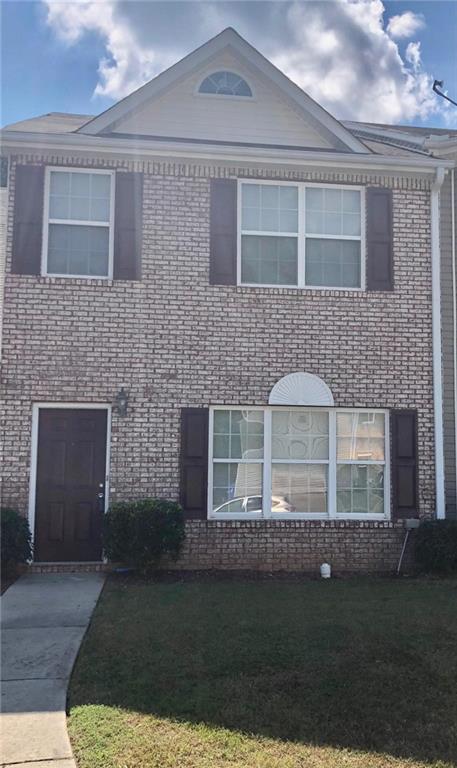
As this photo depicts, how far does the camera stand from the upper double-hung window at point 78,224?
29.7 feet

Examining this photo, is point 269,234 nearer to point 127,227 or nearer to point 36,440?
point 127,227

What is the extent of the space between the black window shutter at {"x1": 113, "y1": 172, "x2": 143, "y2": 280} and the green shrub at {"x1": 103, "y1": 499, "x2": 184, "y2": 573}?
3.28 m

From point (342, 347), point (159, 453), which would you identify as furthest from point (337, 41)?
point (159, 453)

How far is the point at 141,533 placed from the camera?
8.11m

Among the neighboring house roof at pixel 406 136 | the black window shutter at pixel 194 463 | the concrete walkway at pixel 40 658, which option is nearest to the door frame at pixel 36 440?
the concrete walkway at pixel 40 658

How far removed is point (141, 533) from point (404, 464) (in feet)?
13.0

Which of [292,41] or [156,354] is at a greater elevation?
[292,41]

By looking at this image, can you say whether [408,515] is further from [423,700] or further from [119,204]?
[119,204]

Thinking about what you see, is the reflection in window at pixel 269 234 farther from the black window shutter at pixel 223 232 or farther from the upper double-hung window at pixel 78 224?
the upper double-hung window at pixel 78 224

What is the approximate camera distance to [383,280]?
948 centimetres

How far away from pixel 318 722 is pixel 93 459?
5.46m

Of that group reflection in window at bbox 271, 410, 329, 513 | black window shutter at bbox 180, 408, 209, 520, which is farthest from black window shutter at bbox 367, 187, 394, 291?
black window shutter at bbox 180, 408, 209, 520

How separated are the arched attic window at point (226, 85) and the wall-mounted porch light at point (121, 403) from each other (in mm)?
4938

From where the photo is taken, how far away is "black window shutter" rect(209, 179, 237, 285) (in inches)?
362
